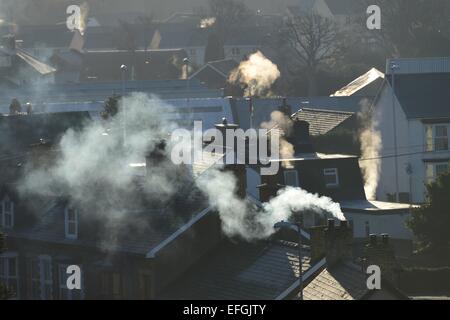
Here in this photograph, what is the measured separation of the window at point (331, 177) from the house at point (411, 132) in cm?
986

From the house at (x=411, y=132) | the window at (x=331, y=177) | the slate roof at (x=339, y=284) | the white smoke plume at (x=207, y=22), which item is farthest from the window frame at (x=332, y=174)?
the white smoke plume at (x=207, y=22)

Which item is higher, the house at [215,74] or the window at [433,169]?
the house at [215,74]

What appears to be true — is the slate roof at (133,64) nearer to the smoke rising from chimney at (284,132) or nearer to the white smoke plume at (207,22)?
the white smoke plume at (207,22)

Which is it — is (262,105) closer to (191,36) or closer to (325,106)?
(325,106)

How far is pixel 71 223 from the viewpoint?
38.3 metres

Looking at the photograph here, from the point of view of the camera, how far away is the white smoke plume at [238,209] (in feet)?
115

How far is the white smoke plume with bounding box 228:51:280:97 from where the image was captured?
96.0 m

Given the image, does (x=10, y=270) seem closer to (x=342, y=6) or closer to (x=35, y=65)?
(x=35, y=65)

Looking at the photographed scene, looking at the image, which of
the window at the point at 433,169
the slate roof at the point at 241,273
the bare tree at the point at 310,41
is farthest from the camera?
the bare tree at the point at 310,41

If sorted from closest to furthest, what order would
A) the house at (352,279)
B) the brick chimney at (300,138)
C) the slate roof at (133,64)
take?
1. the house at (352,279)
2. the brick chimney at (300,138)
3. the slate roof at (133,64)

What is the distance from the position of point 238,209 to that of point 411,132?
28082mm

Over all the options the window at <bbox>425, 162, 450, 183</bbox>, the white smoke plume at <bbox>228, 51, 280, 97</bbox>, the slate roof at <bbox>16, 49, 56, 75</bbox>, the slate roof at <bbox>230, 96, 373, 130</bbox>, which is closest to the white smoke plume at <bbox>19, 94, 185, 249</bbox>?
the window at <bbox>425, 162, 450, 183</bbox>
